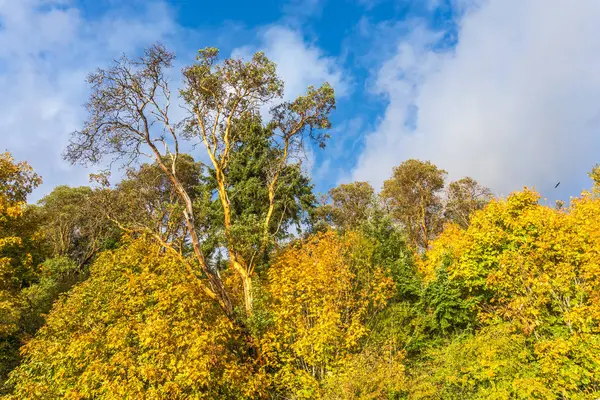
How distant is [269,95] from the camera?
1683cm

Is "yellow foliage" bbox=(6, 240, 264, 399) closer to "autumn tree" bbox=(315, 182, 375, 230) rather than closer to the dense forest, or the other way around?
the dense forest

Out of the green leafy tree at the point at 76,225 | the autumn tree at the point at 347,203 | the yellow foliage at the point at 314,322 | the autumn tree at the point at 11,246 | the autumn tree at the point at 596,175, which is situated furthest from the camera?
the autumn tree at the point at 347,203

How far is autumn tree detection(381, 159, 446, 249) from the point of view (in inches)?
1481

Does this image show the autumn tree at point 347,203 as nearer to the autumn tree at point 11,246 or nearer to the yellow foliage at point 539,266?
the yellow foliage at point 539,266

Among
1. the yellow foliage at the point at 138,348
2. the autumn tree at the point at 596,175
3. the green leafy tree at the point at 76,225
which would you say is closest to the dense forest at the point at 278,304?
the yellow foliage at the point at 138,348

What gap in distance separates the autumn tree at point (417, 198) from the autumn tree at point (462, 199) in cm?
114

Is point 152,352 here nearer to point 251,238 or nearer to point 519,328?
point 251,238

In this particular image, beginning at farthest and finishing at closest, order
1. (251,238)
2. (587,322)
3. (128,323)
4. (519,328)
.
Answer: (251,238)
(519,328)
(587,322)
(128,323)

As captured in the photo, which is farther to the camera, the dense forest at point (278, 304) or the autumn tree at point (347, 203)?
the autumn tree at point (347, 203)

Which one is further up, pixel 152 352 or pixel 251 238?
pixel 251 238

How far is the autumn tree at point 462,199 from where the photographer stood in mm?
37000

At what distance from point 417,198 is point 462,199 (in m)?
4.87

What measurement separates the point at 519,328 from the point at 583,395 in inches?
106

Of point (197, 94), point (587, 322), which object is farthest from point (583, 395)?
point (197, 94)
